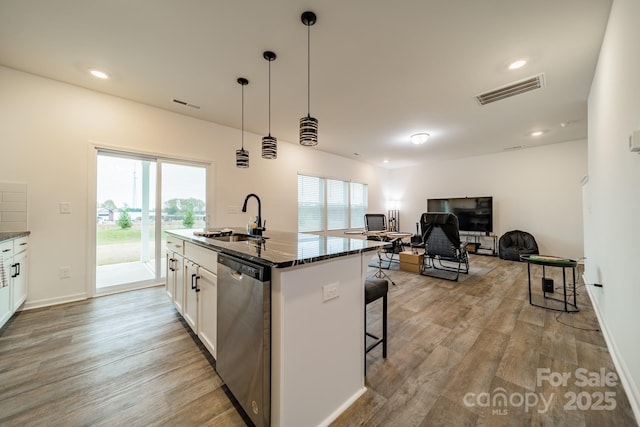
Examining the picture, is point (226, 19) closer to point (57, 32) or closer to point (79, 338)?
point (57, 32)

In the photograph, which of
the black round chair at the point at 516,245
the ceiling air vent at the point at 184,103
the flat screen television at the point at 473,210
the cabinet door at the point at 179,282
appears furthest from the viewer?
the flat screen television at the point at 473,210

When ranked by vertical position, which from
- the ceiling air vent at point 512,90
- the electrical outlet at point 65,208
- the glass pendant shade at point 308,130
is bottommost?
the electrical outlet at point 65,208

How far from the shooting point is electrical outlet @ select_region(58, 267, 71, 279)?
9.66 feet

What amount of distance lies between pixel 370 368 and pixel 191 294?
1609mm

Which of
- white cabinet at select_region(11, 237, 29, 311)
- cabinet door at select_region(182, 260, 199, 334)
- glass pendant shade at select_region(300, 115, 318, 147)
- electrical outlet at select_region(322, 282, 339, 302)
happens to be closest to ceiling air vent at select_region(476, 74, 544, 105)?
glass pendant shade at select_region(300, 115, 318, 147)

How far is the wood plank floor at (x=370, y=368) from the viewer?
1363 mm

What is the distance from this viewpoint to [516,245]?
5.76 meters

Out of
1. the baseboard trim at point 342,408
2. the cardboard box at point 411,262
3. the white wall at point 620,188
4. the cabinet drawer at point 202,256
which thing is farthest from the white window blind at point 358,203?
the baseboard trim at point 342,408

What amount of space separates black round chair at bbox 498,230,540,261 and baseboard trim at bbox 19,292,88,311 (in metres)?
7.93

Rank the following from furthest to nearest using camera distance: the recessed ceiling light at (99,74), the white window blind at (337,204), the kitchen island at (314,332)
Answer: the white window blind at (337,204) → the recessed ceiling light at (99,74) → the kitchen island at (314,332)

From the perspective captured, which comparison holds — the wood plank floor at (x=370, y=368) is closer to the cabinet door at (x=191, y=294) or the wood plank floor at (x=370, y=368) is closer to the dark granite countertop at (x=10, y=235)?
the cabinet door at (x=191, y=294)

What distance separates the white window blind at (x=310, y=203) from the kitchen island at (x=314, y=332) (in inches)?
168

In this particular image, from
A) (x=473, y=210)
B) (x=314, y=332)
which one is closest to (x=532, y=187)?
(x=473, y=210)

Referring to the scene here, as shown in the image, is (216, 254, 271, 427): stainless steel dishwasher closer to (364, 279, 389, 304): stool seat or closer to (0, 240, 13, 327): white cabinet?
(364, 279, 389, 304): stool seat
